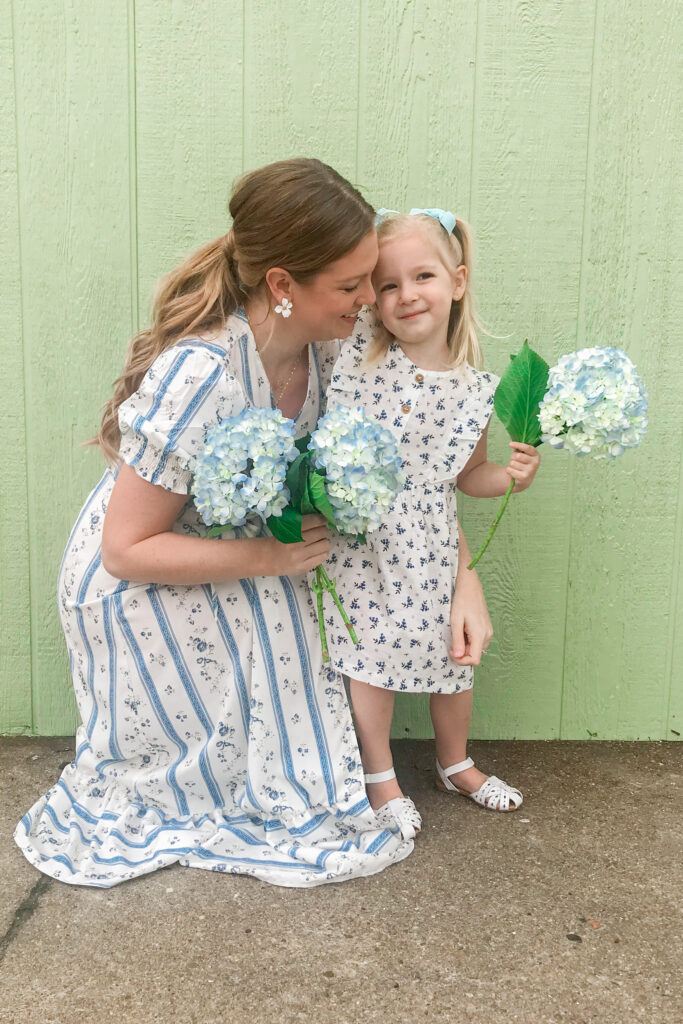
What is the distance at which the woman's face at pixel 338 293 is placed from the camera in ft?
6.75

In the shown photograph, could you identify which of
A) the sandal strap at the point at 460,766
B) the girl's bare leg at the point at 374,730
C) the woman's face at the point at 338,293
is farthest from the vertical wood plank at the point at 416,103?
the sandal strap at the point at 460,766

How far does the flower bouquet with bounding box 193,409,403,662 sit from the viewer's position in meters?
1.88

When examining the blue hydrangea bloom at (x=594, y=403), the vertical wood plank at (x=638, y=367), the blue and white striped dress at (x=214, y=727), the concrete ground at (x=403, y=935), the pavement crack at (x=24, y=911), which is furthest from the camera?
the vertical wood plank at (x=638, y=367)

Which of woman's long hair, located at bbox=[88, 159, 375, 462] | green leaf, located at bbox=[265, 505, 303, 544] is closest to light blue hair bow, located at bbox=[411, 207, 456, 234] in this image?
woman's long hair, located at bbox=[88, 159, 375, 462]

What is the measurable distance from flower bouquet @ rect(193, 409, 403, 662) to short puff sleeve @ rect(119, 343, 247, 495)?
0.08m

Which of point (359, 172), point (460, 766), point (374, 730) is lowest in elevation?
point (460, 766)

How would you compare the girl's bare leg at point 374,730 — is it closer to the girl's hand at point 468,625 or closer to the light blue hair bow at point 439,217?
the girl's hand at point 468,625

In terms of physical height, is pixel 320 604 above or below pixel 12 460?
below

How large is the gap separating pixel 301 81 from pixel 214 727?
1.61m

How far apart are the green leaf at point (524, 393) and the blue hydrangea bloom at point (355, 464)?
1.01ft

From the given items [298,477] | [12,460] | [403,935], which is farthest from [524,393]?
[12,460]

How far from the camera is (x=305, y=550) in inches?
82.9

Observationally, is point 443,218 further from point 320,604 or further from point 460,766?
point 460,766

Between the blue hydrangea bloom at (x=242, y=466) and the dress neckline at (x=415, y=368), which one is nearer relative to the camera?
the blue hydrangea bloom at (x=242, y=466)
